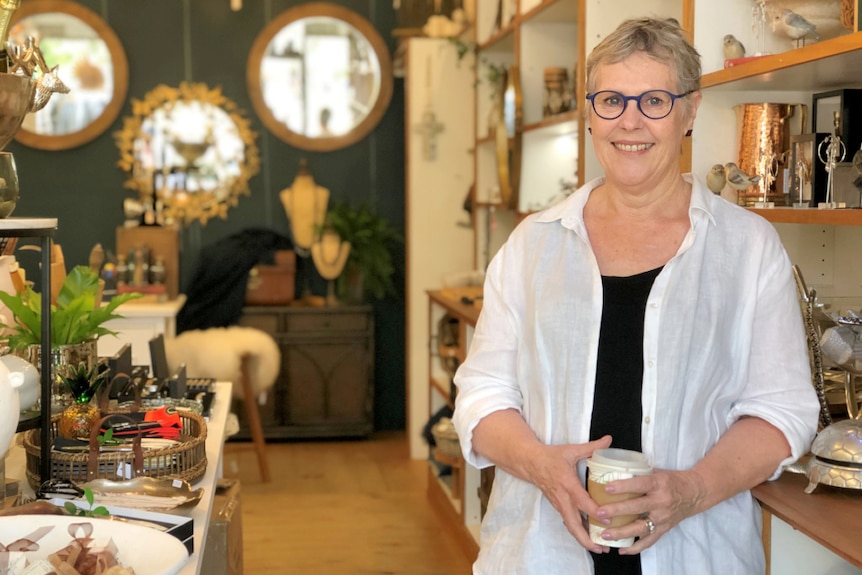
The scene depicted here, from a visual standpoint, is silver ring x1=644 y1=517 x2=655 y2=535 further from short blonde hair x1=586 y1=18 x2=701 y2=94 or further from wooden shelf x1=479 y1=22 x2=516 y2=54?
wooden shelf x1=479 y1=22 x2=516 y2=54

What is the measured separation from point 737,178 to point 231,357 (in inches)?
120

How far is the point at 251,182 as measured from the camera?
20.3ft

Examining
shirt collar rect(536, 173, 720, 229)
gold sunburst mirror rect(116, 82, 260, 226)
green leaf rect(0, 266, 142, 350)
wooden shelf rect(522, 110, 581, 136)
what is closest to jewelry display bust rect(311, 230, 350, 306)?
gold sunburst mirror rect(116, 82, 260, 226)

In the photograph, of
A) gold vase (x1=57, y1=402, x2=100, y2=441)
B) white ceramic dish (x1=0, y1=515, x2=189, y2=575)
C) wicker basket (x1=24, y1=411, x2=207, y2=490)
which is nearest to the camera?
white ceramic dish (x1=0, y1=515, x2=189, y2=575)

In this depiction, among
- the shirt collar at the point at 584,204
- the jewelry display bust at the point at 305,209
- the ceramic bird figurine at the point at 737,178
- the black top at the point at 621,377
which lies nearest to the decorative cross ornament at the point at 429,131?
the jewelry display bust at the point at 305,209

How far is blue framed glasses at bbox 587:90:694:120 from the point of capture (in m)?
1.79

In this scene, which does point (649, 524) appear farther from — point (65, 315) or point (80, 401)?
point (65, 315)

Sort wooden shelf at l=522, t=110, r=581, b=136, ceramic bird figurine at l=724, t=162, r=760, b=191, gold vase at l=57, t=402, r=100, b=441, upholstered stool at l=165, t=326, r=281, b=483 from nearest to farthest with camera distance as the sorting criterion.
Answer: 1. gold vase at l=57, t=402, r=100, b=441
2. ceramic bird figurine at l=724, t=162, r=760, b=191
3. wooden shelf at l=522, t=110, r=581, b=136
4. upholstered stool at l=165, t=326, r=281, b=483

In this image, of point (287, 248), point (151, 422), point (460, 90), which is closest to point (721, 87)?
point (151, 422)

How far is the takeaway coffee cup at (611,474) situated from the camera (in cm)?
161

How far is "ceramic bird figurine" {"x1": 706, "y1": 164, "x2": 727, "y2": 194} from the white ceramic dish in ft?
5.02

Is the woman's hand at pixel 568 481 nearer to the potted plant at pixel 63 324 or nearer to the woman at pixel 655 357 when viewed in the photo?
the woman at pixel 655 357

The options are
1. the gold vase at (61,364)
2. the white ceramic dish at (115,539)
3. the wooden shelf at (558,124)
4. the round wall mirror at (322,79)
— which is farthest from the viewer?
the round wall mirror at (322,79)

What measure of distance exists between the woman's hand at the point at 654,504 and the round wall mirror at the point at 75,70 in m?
5.06
